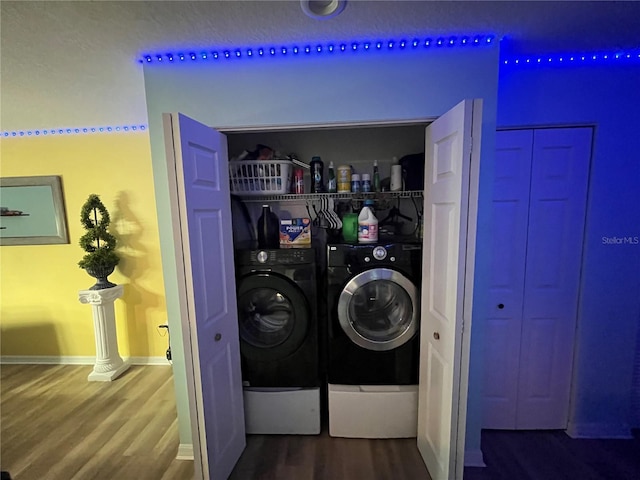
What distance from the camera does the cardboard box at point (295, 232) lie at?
1794 mm

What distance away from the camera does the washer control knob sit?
1629 millimetres

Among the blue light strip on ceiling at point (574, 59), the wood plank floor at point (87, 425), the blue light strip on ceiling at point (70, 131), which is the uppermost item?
the blue light strip on ceiling at point (574, 59)

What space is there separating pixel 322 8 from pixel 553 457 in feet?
9.14

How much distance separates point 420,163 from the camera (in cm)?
181

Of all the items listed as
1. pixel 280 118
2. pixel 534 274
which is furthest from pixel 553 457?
pixel 280 118

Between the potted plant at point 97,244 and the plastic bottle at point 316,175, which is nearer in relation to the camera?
the plastic bottle at point 316,175

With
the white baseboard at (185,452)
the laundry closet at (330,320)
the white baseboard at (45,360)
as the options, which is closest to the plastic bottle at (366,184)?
the laundry closet at (330,320)

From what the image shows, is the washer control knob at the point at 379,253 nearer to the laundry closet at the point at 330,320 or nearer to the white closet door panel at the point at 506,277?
the laundry closet at the point at 330,320

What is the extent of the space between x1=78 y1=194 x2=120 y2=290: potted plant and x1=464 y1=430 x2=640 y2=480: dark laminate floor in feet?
10.6

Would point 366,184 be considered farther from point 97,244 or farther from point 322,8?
point 97,244

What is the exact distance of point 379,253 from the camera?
5.35ft

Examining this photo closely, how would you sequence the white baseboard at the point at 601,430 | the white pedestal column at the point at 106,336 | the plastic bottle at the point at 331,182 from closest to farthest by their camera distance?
the white baseboard at the point at 601,430 < the plastic bottle at the point at 331,182 < the white pedestal column at the point at 106,336

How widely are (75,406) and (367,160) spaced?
10.3ft

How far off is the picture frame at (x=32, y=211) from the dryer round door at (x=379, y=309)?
3.02 metres
